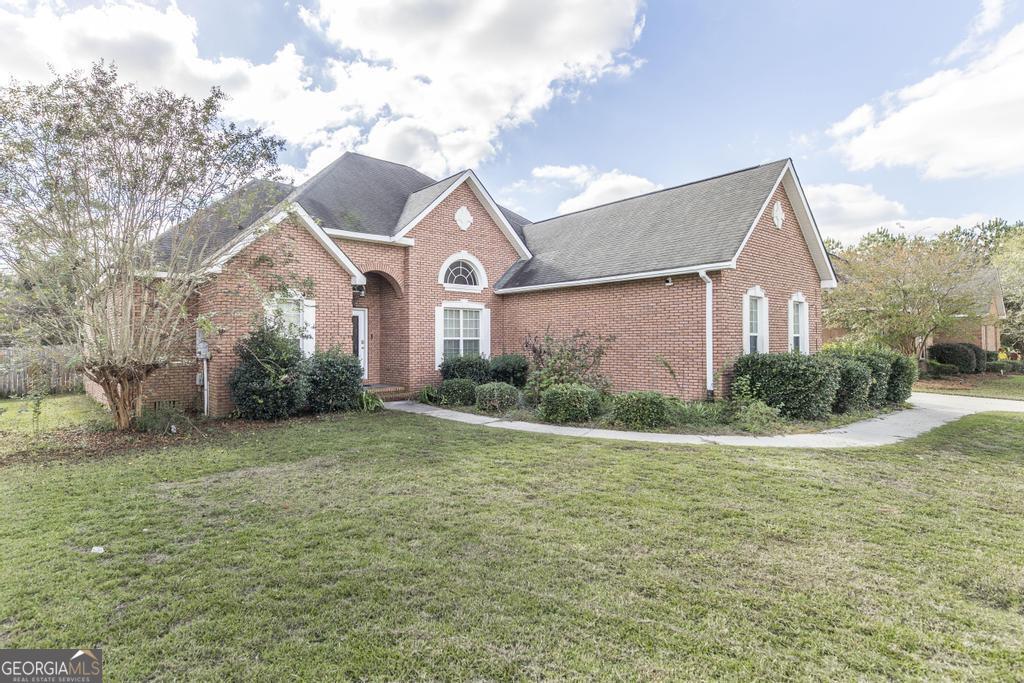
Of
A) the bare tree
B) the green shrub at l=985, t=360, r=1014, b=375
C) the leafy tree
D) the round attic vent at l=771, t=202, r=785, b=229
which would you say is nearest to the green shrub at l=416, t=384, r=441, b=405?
the bare tree

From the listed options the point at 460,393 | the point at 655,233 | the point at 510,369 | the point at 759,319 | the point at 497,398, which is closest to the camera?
the point at 497,398

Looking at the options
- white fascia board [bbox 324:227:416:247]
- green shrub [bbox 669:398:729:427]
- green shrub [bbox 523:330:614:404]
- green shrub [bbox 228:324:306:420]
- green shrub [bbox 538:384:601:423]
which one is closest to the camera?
green shrub [bbox 669:398:729:427]

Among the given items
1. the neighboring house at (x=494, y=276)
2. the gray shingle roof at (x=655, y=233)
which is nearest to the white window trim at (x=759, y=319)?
the neighboring house at (x=494, y=276)

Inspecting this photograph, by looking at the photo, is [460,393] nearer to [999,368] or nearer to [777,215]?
[777,215]

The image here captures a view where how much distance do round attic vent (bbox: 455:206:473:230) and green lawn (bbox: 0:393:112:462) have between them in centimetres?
984

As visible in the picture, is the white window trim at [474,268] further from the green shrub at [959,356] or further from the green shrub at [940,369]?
the green shrub at [959,356]

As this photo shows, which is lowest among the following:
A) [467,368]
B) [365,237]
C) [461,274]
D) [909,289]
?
[467,368]

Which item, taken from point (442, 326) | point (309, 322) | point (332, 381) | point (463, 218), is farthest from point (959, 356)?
point (309, 322)

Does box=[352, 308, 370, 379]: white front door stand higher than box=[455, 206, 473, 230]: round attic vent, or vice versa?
box=[455, 206, 473, 230]: round attic vent

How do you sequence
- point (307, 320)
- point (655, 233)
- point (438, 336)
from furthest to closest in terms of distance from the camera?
point (438, 336) < point (655, 233) < point (307, 320)

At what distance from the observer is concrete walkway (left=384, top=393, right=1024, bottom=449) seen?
319 inches

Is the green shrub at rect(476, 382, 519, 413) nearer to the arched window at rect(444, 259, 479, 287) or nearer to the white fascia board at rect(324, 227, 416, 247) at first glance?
the arched window at rect(444, 259, 479, 287)

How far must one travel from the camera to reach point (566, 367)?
11.2m

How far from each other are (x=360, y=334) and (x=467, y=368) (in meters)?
3.52
